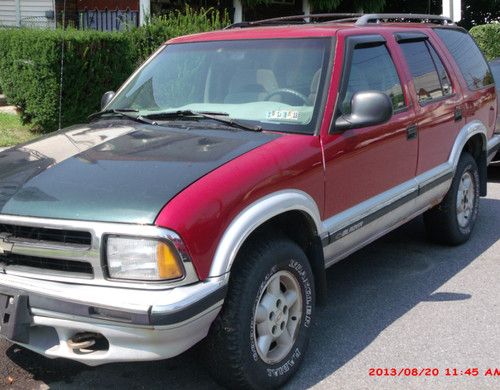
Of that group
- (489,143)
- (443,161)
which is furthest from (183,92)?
(489,143)

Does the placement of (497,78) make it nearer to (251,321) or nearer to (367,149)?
(367,149)

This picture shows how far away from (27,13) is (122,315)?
14599 millimetres

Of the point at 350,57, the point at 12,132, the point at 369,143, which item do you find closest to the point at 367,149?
the point at 369,143

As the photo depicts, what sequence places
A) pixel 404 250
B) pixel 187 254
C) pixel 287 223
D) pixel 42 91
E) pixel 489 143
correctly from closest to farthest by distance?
pixel 187 254
pixel 287 223
pixel 404 250
pixel 489 143
pixel 42 91

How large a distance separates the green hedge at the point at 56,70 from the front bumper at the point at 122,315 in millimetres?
7031

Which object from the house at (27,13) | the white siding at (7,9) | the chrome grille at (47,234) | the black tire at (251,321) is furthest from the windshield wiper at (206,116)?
the white siding at (7,9)

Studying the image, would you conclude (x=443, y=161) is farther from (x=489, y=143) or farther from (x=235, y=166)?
(x=235, y=166)

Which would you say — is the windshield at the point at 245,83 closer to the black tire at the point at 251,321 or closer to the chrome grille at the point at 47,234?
the black tire at the point at 251,321

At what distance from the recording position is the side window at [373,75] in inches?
162

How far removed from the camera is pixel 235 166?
10.5 feet

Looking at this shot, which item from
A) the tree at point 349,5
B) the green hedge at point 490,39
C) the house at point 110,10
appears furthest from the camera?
the green hedge at point 490,39

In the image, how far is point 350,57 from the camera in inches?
162

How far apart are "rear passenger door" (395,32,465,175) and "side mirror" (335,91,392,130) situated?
1034 mm

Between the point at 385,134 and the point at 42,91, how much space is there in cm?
685
